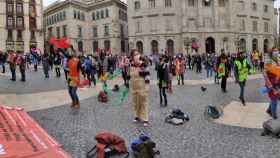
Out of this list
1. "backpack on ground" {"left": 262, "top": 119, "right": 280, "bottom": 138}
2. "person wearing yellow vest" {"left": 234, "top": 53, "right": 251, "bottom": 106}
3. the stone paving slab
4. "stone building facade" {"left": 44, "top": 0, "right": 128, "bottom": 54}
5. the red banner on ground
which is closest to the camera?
the red banner on ground

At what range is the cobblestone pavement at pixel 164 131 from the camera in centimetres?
664

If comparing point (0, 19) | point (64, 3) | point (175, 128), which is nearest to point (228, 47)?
point (64, 3)

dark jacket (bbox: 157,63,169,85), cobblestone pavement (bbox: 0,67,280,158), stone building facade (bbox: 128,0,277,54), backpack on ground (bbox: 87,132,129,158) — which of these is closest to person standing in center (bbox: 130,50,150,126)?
cobblestone pavement (bbox: 0,67,280,158)

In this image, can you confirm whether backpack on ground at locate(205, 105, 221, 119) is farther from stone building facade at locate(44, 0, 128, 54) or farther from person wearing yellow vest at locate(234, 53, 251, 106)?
stone building facade at locate(44, 0, 128, 54)

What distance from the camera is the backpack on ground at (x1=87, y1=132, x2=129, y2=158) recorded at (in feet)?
20.4

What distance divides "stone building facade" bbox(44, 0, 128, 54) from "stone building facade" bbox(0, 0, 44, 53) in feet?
22.0

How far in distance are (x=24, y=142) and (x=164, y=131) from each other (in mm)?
3343

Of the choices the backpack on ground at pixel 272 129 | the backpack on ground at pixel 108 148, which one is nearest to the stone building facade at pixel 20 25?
the backpack on ground at pixel 108 148

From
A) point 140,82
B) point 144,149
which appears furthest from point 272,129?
point 140,82

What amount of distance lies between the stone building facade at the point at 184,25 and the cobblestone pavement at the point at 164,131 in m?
45.2

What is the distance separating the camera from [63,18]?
233 feet

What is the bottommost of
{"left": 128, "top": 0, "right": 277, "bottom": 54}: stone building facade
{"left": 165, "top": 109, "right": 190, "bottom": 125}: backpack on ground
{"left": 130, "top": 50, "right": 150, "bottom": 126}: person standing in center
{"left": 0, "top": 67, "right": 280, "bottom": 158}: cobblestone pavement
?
{"left": 0, "top": 67, "right": 280, "bottom": 158}: cobblestone pavement

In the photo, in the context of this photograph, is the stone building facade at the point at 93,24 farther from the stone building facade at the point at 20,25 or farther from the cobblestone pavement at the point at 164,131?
the cobblestone pavement at the point at 164,131

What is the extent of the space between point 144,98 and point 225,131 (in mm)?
2204
